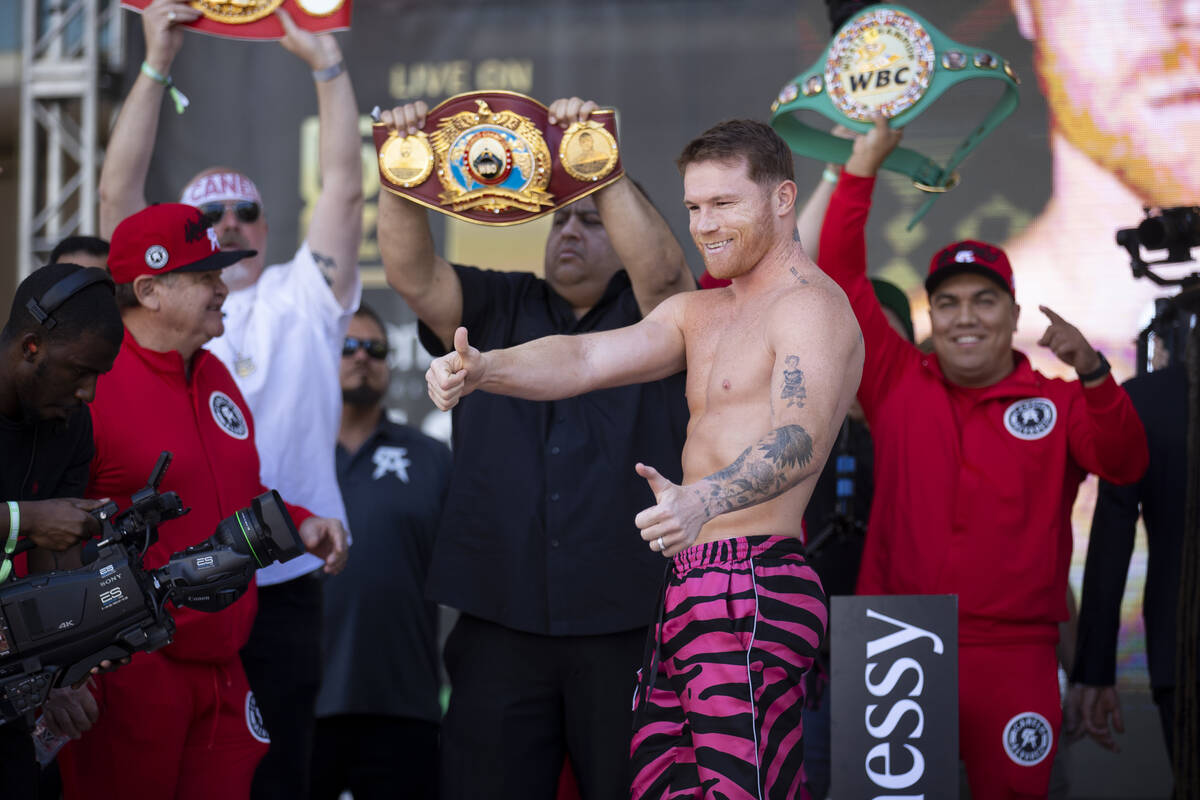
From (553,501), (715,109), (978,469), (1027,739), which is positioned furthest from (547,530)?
(715,109)

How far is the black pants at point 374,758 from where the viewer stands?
4.12m

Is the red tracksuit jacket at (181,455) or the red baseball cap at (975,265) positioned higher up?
the red baseball cap at (975,265)

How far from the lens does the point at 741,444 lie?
2369 millimetres

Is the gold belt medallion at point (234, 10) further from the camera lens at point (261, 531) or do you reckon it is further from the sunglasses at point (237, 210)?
the camera lens at point (261, 531)

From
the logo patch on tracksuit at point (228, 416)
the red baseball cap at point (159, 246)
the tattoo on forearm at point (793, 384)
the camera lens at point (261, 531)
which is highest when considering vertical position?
the red baseball cap at point (159, 246)

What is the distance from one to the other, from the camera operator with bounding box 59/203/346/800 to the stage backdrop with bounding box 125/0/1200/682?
7.84ft

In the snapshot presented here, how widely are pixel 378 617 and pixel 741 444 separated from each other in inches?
89.6

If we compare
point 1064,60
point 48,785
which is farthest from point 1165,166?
point 48,785

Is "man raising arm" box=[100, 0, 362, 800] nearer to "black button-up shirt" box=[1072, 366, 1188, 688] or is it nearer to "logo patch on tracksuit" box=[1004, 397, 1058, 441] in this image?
"logo patch on tracksuit" box=[1004, 397, 1058, 441]

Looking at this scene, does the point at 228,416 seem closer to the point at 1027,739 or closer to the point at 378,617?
the point at 378,617

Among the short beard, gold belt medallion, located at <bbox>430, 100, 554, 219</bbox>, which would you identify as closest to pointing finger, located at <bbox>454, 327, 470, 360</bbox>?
gold belt medallion, located at <bbox>430, 100, 554, 219</bbox>

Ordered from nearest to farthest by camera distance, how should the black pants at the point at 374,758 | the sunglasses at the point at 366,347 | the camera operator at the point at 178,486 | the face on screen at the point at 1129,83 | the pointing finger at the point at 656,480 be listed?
the pointing finger at the point at 656,480
the camera operator at the point at 178,486
the black pants at the point at 374,758
the sunglasses at the point at 366,347
the face on screen at the point at 1129,83

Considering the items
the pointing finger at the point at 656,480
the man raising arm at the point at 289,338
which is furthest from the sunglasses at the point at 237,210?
the pointing finger at the point at 656,480

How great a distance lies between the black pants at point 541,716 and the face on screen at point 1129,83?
10.1 feet
